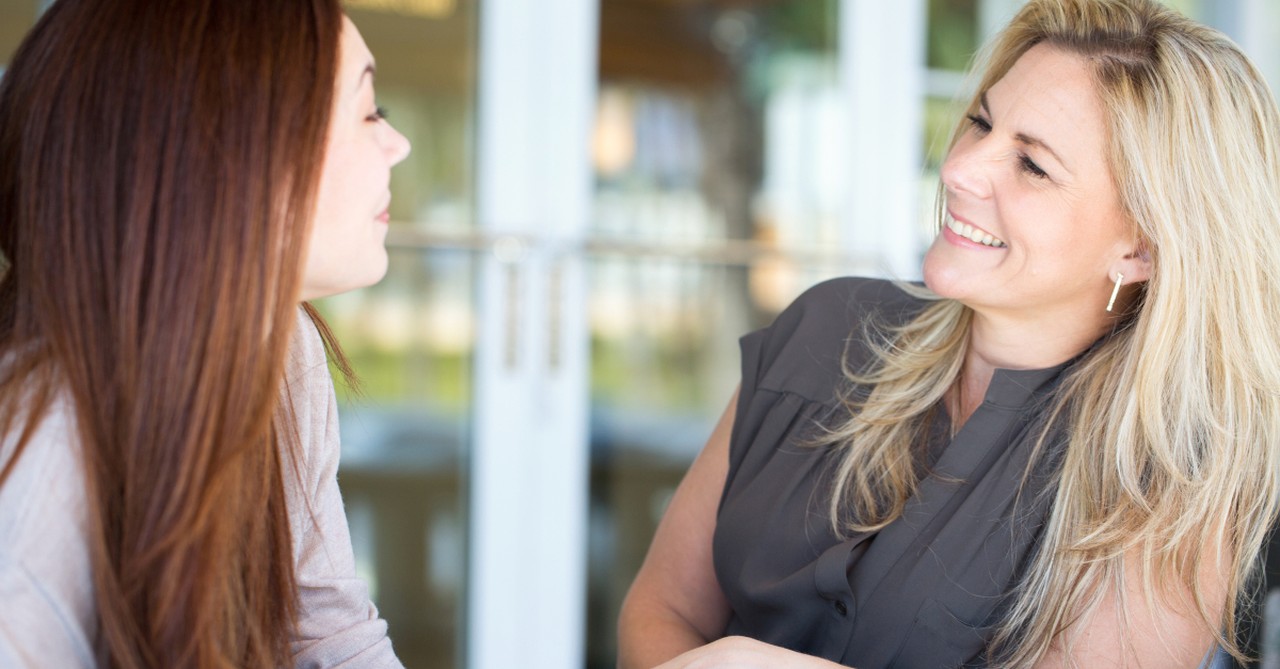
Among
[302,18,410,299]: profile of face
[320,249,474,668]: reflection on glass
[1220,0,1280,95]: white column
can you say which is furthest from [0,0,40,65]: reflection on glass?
[1220,0,1280,95]: white column

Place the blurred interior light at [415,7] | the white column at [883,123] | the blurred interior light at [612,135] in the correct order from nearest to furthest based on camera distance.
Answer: the blurred interior light at [415,7] < the blurred interior light at [612,135] < the white column at [883,123]

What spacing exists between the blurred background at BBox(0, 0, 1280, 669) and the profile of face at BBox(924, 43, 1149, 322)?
1436 millimetres

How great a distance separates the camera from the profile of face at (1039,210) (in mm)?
1430

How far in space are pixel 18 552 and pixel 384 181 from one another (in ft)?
1.53

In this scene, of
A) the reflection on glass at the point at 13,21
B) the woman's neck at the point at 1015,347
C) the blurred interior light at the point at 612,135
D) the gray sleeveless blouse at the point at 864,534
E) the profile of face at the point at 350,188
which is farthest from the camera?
the blurred interior light at the point at 612,135

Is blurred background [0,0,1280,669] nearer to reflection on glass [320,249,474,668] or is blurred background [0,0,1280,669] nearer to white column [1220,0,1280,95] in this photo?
reflection on glass [320,249,474,668]

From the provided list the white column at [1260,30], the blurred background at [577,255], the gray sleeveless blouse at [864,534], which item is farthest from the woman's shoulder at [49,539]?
the white column at [1260,30]

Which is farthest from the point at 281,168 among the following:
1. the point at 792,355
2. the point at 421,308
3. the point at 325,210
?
the point at 421,308

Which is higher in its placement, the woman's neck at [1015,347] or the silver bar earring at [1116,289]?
the silver bar earring at [1116,289]

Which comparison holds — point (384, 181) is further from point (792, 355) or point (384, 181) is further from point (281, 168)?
point (792, 355)

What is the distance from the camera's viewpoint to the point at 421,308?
2754 millimetres

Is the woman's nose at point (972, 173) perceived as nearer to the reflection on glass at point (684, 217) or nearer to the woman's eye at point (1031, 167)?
the woman's eye at point (1031, 167)

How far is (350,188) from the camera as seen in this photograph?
1116 mm

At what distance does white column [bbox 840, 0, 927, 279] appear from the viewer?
307 centimetres
